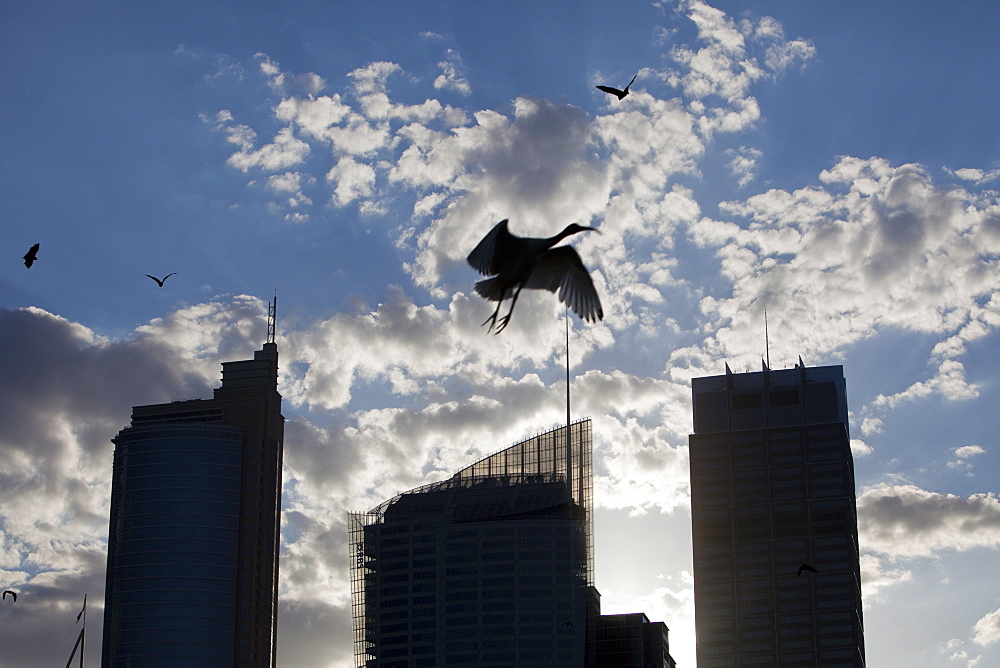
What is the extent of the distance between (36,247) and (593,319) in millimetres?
27612

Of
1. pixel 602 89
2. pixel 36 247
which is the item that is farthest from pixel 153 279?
pixel 602 89

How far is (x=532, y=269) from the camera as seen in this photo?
36188mm

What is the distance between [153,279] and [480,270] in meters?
37.4

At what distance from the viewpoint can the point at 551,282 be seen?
39.4 meters

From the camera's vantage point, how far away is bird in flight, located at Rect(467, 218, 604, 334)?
35.8 metres

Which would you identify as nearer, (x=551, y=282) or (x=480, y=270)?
(x=480, y=270)

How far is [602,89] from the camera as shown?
4384cm

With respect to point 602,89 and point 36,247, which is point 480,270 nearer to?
point 602,89

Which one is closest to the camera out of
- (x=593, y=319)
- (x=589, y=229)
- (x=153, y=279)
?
(x=589, y=229)

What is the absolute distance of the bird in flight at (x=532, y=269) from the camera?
118 feet

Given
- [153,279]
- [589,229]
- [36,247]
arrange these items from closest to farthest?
[589,229], [36,247], [153,279]

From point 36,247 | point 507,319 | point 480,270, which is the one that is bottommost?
point 507,319

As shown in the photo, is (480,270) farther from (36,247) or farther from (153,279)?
(153,279)

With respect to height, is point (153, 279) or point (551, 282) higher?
point (153, 279)
